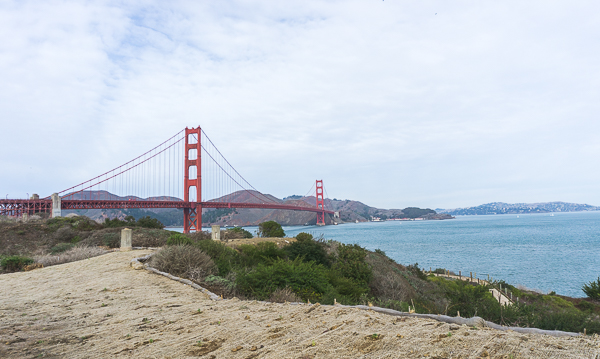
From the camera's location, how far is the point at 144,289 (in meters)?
9.21

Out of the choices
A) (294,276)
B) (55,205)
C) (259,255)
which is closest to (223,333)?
(294,276)

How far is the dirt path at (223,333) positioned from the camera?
414cm

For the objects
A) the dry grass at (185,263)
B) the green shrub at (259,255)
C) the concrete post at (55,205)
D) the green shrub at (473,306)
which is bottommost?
the green shrub at (473,306)

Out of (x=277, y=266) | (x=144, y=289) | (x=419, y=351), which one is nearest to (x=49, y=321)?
(x=144, y=289)

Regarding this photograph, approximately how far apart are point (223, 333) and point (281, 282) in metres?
4.54

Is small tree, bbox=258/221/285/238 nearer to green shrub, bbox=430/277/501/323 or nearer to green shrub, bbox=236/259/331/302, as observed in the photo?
green shrub, bbox=430/277/501/323

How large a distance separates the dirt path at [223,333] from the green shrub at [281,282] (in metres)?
1.56

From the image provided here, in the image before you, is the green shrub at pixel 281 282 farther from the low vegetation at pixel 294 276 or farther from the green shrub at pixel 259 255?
the green shrub at pixel 259 255

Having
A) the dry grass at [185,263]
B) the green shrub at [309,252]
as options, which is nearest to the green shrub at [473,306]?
the dry grass at [185,263]

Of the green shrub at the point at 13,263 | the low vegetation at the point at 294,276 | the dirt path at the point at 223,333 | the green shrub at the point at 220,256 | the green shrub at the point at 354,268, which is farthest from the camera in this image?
the green shrub at the point at 354,268

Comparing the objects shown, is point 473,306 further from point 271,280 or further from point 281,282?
point 271,280

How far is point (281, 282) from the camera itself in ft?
32.3

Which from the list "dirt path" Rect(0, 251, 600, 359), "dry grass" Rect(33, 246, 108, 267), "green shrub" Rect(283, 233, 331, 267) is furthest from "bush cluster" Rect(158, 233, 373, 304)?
"dry grass" Rect(33, 246, 108, 267)

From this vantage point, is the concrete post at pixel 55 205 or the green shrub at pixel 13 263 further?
the concrete post at pixel 55 205
